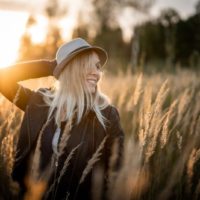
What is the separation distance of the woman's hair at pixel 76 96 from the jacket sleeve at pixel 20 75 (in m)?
0.18

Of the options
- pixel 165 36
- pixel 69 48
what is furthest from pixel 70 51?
pixel 165 36

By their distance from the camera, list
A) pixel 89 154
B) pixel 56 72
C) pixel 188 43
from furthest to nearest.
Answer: pixel 188 43 < pixel 56 72 < pixel 89 154

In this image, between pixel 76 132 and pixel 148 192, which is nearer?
A: pixel 148 192

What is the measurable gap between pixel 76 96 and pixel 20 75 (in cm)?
60

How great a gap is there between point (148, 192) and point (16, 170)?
90cm

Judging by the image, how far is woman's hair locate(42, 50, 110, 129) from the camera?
2764mm

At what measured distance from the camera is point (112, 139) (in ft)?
9.34

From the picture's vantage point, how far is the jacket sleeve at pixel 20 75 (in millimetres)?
2998

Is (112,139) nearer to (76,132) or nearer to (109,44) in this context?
(76,132)

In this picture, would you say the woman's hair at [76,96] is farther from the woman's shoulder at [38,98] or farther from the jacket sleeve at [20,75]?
the jacket sleeve at [20,75]

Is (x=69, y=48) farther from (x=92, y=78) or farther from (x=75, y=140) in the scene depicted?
(x=75, y=140)

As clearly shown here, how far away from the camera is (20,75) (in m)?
3.16

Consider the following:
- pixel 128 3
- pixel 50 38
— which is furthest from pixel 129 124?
pixel 128 3

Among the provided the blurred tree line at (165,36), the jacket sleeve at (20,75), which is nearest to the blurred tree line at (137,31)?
the blurred tree line at (165,36)
